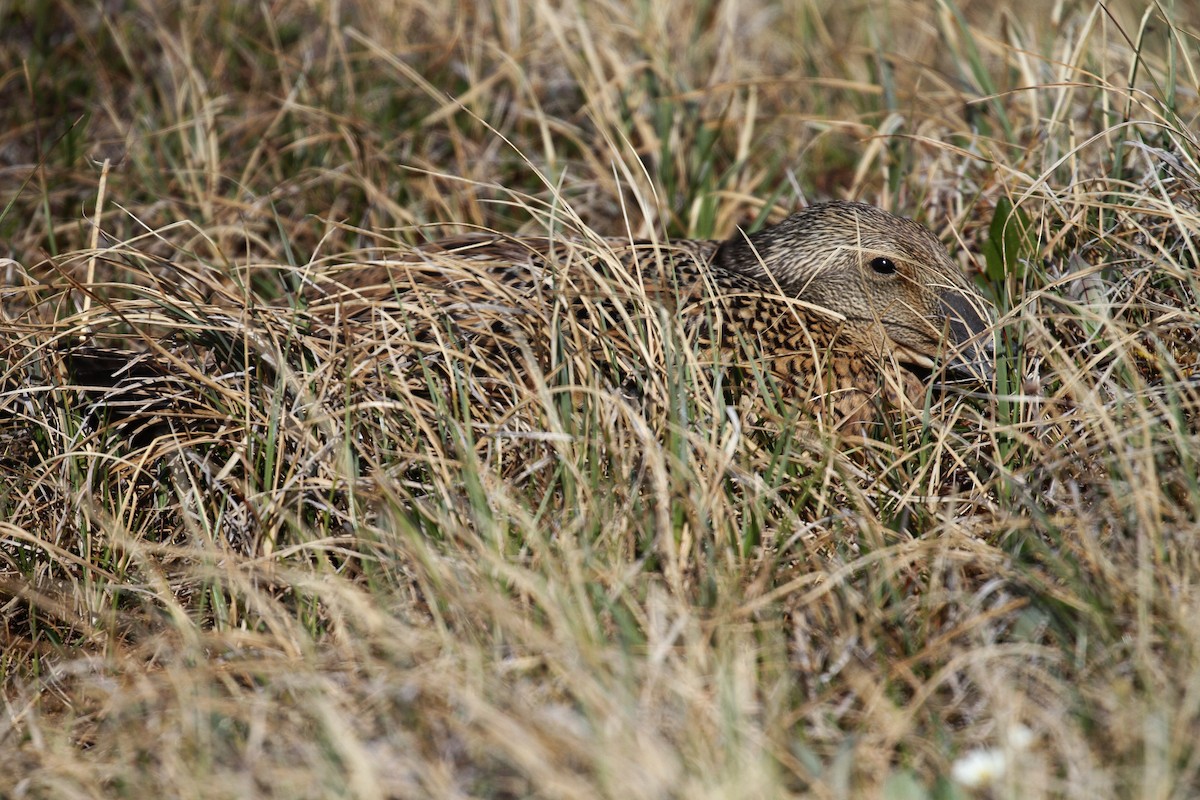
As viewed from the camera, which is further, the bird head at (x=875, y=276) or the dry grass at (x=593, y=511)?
the bird head at (x=875, y=276)

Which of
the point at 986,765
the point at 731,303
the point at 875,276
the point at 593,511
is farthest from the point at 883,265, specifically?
the point at 986,765

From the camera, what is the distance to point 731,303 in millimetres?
3318

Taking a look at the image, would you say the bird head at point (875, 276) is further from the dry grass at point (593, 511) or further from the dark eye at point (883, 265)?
the dry grass at point (593, 511)

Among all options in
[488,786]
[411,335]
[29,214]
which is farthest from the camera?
[29,214]

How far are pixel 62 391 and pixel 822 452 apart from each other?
A: 164cm

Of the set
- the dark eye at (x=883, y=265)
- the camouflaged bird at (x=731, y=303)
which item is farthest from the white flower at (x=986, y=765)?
the dark eye at (x=883, y=265)

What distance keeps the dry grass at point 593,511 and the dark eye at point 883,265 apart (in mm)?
251

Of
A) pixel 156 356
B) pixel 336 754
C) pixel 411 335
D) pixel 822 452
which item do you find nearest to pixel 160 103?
pixel 156 356

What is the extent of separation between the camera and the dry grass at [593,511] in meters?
1.90

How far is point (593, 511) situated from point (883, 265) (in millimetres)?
1386

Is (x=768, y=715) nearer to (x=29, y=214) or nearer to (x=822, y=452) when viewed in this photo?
(x=822, y=452)

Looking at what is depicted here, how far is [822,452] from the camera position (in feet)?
8.39

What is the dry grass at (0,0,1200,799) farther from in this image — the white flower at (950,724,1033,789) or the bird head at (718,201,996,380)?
the bird head at (718,201,996,380)

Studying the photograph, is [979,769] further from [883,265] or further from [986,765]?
[883,265]
